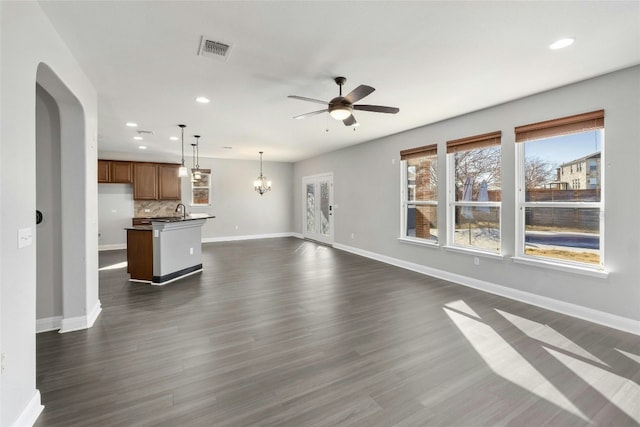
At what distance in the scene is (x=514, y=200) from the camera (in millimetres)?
3979

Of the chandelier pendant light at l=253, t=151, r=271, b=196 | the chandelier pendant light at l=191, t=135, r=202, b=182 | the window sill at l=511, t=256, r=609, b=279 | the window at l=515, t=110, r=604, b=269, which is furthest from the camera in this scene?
the chandelier pendant light at l=253, t=151, r=271, b=196

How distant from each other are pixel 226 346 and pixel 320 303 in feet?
4.60

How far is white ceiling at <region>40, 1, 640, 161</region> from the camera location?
2.10m

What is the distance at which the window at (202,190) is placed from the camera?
8.95 metres

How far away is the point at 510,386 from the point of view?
2.13 metres

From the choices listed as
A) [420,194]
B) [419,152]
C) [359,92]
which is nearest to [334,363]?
[359,92]

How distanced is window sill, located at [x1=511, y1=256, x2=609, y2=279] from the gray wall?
59mm

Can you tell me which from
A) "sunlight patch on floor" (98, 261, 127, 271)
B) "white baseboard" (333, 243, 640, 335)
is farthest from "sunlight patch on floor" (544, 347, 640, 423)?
"sunlight patch on floor" (98, 261, 127, 271)

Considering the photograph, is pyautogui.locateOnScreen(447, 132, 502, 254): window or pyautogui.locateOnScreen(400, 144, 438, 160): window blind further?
pyautogui.locateOnScreen(400, 144, 438, 160): window blind

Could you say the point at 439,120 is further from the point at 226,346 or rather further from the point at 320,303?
the point at 226,346

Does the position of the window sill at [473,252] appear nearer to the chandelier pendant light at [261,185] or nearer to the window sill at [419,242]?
the window sill at [419,242]

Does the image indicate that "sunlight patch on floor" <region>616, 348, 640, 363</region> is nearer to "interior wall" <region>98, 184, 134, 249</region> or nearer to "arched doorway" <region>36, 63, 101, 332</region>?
"arched doorway" <region>36, 63, 101, 332</region>

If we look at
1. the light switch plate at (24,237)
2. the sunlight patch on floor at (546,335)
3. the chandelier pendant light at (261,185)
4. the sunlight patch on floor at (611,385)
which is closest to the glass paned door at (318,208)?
the chandelier pendant light at (261,185)

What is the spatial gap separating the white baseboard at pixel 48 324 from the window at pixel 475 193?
5334 mm
